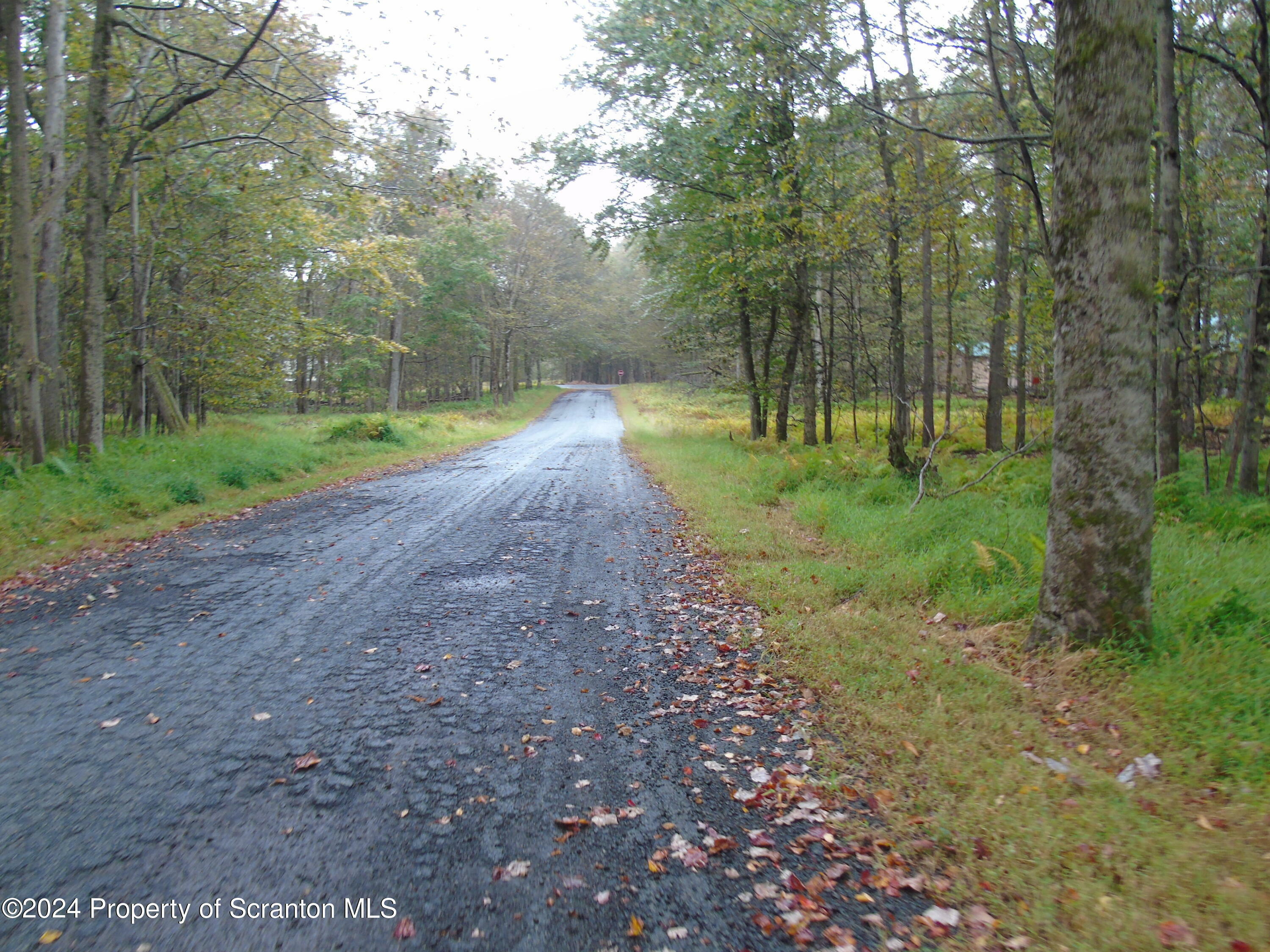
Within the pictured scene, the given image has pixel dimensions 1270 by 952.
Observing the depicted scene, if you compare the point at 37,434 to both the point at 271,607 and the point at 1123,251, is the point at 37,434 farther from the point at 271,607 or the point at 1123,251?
the point at 1123,251

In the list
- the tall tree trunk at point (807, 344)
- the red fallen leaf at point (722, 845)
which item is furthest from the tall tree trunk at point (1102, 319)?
the tall tree trunk at point (807, 344)

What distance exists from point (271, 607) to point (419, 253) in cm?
2796

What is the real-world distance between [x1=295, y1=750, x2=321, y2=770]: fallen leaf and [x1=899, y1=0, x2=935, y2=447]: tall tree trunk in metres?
9.30

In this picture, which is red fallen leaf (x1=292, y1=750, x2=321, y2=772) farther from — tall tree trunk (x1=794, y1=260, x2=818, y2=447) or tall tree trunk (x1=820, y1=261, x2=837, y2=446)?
tall tree trunk (x1=820, y1=261, x2=837, y2=446)

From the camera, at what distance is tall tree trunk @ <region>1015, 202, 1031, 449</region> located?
44.3 feet

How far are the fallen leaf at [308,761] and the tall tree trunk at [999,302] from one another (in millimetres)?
11709

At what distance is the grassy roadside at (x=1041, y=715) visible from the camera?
2629mm

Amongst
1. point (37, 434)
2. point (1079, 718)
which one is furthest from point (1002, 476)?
point (37, 434)

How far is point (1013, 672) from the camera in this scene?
4.55 metres

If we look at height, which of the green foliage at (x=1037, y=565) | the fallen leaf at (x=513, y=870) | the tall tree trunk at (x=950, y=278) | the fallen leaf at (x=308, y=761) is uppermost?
the tall tree trunk at (x=950, y=278)

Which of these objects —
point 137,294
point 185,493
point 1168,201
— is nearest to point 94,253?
point 137,294

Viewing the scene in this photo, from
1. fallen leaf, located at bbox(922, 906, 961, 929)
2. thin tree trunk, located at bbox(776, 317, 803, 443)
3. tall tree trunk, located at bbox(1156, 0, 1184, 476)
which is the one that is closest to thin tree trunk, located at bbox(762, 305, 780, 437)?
thin tree trunk, located at bbox(776, 317, 803, 443)

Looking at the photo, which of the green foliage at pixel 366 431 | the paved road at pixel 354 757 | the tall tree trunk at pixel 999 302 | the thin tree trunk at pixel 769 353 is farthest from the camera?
the green foliage at pixel 366 431

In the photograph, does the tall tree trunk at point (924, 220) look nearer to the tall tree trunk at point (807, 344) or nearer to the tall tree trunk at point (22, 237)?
the tall tree trunk at point (807, 344)
